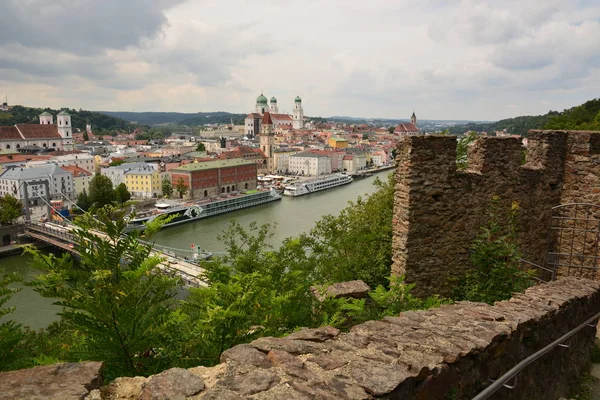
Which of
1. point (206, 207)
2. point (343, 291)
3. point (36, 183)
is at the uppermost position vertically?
point (343, 291)

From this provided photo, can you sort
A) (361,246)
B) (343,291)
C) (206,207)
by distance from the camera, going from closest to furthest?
1. (343,291)
2. (361,246)
3. (206,207)

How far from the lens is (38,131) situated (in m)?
90.4

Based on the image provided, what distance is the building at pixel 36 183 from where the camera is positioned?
45062mm

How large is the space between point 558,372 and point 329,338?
2749 mm

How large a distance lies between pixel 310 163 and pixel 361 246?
7171 cm

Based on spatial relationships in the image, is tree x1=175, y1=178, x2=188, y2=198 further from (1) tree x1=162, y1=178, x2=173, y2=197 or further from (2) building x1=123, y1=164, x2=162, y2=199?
(2) building x1=123, y1=164, x2=162, y2=199

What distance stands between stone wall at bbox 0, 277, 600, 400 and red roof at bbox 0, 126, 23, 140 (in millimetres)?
99724

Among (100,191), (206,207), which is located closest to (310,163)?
(206,207)

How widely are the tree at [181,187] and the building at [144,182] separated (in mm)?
2666

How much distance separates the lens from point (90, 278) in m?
2.92

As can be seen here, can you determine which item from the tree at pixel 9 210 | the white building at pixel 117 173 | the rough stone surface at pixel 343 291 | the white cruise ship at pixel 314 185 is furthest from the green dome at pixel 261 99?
the rough stone surface at pixel 343 291

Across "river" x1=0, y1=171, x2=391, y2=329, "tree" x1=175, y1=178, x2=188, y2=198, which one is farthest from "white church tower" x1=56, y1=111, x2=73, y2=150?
"river" x1=0, y1=171, x2=391, y2=329

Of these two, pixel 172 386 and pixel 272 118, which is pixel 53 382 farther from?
pixel 272 118

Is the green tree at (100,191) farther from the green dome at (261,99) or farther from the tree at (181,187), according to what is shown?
the green dome at (261,99)
